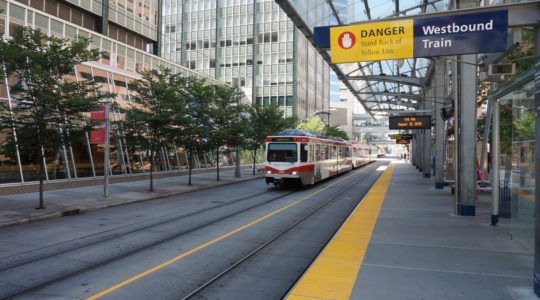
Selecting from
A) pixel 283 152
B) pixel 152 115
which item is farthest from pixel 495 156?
pixel 152 115

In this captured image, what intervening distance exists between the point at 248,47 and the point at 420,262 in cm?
6718

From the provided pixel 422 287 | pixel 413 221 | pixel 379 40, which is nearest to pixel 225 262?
pixel 422 287

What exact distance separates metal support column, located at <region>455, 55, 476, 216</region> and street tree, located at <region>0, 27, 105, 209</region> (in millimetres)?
13294

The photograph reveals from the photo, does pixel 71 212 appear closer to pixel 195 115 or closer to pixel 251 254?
pixel 251 254

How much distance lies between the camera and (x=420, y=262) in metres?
7.88

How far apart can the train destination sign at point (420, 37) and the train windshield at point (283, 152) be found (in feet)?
46.1

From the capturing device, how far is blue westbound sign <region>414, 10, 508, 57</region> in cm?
787

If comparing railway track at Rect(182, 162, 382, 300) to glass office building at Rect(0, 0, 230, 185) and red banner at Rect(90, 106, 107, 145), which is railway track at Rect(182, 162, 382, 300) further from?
red banner at Rect(90, 106, 107, 145)

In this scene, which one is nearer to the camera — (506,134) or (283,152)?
(506,134)

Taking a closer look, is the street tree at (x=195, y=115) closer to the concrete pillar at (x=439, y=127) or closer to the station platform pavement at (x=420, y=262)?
the concrete pillar at (x=439, y=127)

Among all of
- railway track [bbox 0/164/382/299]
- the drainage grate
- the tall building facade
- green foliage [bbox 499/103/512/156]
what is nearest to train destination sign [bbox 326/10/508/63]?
green foliage [bbox 499/103/512/156]

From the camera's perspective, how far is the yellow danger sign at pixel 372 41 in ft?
28.2

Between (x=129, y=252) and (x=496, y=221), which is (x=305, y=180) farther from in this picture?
(x=129, y=252)

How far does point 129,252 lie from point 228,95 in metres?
21.4
